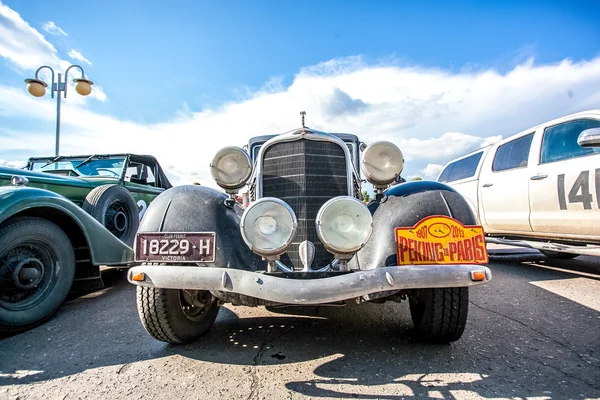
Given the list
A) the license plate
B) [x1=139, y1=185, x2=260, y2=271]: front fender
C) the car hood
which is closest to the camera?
the license plate

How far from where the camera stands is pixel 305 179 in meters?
2.66

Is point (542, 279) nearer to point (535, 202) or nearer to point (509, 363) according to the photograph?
point (535, 202)

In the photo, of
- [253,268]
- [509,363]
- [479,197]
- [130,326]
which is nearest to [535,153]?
[479,197]

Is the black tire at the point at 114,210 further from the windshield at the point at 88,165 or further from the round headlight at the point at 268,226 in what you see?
the round headlight at the point at 268,226

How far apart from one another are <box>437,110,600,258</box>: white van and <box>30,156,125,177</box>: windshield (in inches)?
263

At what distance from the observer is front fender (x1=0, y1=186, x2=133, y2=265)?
2885mm

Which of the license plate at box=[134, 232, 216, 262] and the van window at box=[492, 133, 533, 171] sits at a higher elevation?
the van window at box=[492, 133, 533, 171]

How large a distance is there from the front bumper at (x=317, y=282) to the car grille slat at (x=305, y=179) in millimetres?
662

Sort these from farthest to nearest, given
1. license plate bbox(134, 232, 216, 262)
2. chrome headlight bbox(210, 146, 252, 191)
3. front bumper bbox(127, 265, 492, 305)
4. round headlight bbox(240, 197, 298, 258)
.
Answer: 1. chrome headlight bbox(210, 146, 252, 191)
2. license plate bbox(134, 232, 216, 262)
3. round headlight bbox(240, 197, 298, 258)
4. front bumper bbox(127, 265, 492, 305)

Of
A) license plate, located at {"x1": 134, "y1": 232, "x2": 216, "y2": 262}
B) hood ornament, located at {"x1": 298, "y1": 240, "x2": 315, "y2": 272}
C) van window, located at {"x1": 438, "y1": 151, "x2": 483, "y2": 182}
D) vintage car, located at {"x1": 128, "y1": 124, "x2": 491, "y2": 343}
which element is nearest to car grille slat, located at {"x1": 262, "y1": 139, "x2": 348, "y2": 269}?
vintage car, located at {"x1": 128, "y1": 124, "x2": 491, "y2": 343}

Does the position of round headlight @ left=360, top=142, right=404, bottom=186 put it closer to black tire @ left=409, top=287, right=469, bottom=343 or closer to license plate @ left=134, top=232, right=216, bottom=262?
black tire @ left=409, top=287, right=469, bottom=343

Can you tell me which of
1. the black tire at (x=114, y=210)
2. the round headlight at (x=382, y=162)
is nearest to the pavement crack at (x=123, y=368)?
the round headlight at (x=382, y=162)

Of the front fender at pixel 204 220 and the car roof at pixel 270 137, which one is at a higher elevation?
the car roof at pixel 270 137

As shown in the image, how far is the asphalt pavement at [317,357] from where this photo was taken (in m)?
1.89
